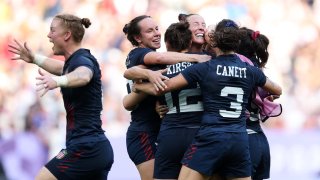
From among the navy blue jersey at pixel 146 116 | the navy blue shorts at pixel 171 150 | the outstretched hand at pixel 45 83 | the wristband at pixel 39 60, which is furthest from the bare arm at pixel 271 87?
the wristband at pixel 39 60

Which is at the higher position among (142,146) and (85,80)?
(85,80)

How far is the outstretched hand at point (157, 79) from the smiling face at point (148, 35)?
757 millimetres

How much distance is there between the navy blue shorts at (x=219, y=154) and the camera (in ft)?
19.8

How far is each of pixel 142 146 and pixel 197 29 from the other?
45.8 inches

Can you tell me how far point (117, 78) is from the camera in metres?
12.7

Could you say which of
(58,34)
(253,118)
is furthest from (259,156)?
(58,34)

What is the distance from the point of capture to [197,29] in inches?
268

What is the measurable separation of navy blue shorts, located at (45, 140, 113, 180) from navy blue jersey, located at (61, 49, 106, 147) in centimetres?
7

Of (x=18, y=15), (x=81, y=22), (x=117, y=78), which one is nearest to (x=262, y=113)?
(x=81, y=22)

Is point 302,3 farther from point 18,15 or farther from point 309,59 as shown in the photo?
point 18,15

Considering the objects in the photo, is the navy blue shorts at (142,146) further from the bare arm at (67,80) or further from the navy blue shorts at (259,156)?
the bare arm at (67,80)

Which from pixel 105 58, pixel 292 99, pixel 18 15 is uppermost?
pixel 18 15

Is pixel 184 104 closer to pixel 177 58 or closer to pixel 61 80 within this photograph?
pixel 177 58

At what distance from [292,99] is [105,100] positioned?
2990 mm
